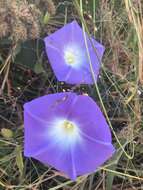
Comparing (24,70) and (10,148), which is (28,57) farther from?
(10,148)

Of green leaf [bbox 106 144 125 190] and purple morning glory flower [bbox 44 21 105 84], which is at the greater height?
purple morning glory flower [bbox 44 21 105 84]

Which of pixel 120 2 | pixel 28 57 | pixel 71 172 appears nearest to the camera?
pixel 71 172

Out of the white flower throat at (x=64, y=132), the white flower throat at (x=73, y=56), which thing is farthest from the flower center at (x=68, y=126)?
the white flower throat at (x=73, y=56)

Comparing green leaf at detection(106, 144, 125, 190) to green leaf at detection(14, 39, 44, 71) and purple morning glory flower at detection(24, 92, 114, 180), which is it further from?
green leaf at detection(14, 39, 44, 71)

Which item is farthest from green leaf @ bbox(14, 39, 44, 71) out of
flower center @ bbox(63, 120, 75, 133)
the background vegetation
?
flower center @ bbox(63, 120, 75, 133)

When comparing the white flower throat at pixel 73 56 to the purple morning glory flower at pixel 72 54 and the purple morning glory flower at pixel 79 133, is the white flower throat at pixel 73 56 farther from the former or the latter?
the purple morning glory flower at pixel 79 133

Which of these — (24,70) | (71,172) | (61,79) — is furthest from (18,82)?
(71,172)
